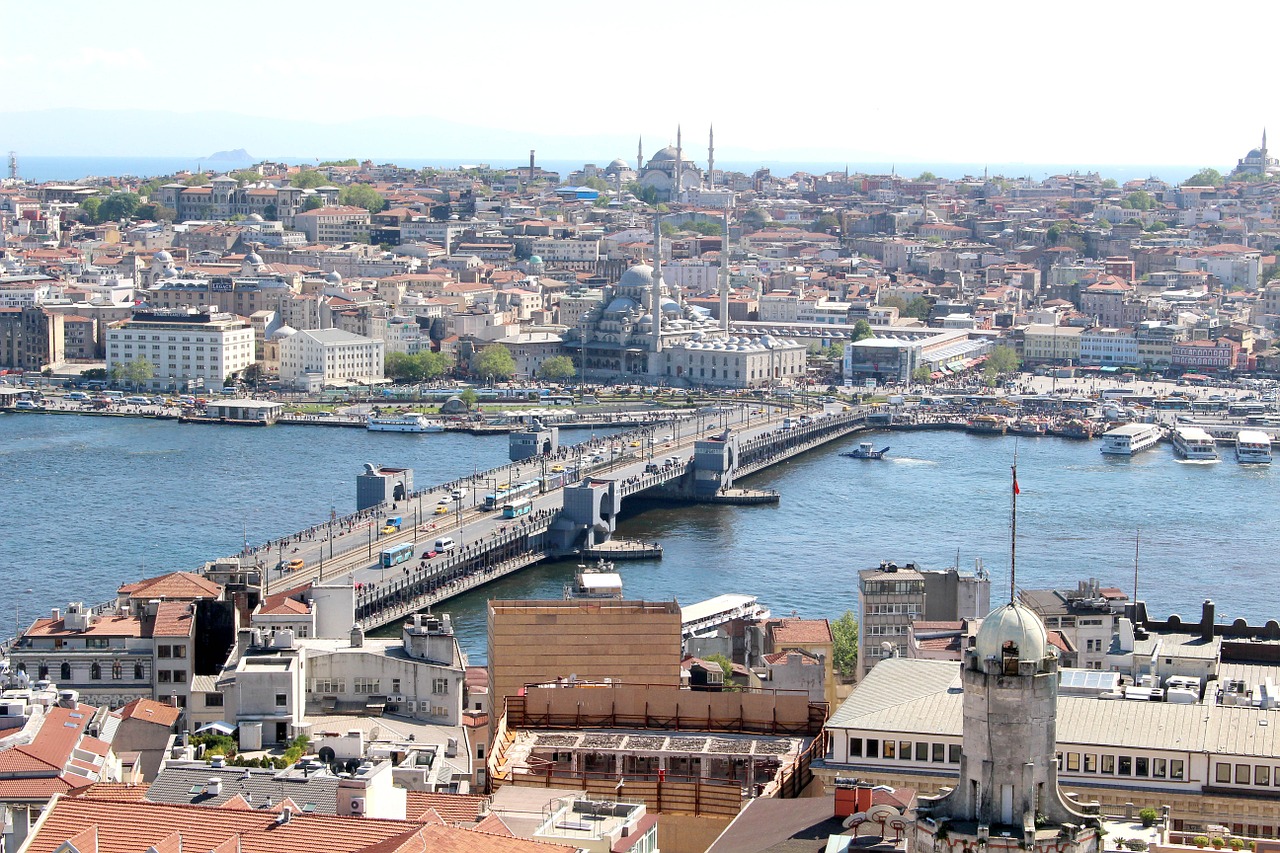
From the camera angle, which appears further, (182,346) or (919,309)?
→ (919,309)

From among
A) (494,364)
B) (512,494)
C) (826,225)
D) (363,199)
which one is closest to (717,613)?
(512,494)

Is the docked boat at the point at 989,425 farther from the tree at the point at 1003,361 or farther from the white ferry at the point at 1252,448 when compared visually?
the tree at the point at 1003,361

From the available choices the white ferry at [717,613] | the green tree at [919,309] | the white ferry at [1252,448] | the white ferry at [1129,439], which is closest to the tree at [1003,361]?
the green tree at [919,309]

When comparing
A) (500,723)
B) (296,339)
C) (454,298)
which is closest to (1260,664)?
(500,723)

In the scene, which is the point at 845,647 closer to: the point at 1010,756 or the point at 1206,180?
the point at 1010,756

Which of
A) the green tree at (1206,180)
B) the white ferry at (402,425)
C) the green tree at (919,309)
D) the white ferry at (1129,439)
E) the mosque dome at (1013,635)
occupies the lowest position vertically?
the white ferry at (402,425)

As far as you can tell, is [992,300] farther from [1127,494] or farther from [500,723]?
[500,723]
